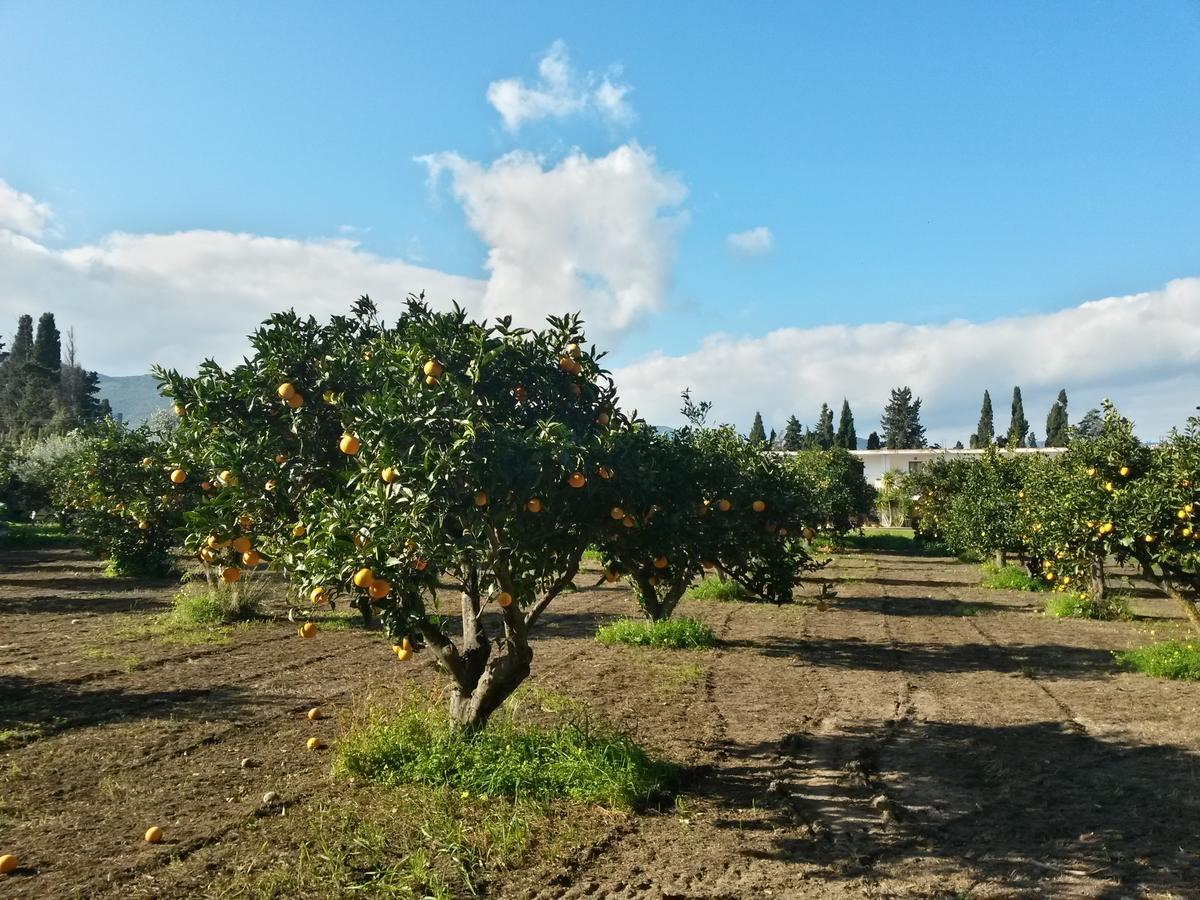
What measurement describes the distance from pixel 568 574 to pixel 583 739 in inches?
52.3

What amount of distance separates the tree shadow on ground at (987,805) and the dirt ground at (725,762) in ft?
0.08

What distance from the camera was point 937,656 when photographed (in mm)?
13242

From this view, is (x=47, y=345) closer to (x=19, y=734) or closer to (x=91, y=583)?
(x=91, y=583)

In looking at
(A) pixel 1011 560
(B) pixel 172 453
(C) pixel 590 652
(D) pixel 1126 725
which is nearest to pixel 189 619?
(C) pixel 590 652

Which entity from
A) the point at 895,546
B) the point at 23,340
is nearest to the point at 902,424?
the point at 895,546

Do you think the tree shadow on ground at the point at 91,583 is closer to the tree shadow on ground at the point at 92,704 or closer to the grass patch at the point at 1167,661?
the tree shadow on ground at the point at 92,704

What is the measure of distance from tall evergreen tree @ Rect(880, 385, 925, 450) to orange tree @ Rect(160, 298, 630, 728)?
102632mm

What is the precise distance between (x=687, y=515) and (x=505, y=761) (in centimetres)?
234

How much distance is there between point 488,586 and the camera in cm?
643

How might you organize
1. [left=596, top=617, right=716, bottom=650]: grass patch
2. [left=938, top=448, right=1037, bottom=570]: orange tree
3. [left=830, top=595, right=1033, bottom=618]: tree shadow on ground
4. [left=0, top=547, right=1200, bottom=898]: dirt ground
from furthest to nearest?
[left=938, top=448, right=1037, bottom=570]: orange tree
[left=830, top=595, right=1033, bottom=618]: tree shadow on ground
[left=596, top=617, right=716, bottom=650]: grass patch
[left=0, top=547, right=1200, bottom=898]: dirt ground

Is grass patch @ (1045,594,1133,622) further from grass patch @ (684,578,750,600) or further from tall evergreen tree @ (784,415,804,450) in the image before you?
tall evergreen tree @ (784,415,804,450)

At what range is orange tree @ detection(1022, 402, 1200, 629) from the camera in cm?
1177

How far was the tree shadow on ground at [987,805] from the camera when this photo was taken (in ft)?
16.7

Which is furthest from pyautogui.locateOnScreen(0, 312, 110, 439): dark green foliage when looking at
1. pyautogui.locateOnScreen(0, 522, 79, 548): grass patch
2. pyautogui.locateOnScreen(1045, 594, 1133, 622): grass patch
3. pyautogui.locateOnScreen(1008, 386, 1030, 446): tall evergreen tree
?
pyautogui.locateOnScreen(1008, 386, 1030, 446): tall evergreen tree
